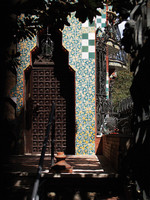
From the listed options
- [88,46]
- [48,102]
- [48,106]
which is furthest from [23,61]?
[88,46]

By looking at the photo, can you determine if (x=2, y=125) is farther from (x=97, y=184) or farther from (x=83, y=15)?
(x=97, y=184)

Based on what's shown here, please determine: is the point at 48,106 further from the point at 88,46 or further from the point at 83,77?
the point at 88,46

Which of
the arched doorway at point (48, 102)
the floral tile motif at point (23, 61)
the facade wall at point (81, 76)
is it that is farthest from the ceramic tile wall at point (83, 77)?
the floral tile motif at point (23, 61)

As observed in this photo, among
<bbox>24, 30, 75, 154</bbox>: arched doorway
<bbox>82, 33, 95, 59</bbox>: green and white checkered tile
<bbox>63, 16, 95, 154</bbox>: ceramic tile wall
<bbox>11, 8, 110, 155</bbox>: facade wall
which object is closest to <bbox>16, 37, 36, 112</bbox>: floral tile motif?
<bbox>11, 8, 110, 155</bbox>: facade wall

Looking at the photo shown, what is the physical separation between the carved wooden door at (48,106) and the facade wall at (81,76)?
31 cm

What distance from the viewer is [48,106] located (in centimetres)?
763

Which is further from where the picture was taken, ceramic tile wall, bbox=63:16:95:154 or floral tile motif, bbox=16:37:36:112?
floral tile motif, bbox=16:37:36:112

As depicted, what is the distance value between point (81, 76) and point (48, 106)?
1.31 metres

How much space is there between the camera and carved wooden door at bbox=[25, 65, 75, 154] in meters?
7.52

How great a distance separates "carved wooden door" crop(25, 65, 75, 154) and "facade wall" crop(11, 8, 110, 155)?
311 millimetres

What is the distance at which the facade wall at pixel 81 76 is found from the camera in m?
7.25

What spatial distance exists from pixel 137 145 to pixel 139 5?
1.05 m

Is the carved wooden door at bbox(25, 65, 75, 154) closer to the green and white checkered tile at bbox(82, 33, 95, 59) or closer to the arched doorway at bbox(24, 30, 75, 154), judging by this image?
the arched doorway at bbox(24, 30, 75, 154)

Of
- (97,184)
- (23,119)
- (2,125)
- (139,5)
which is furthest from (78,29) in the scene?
(2,125)
